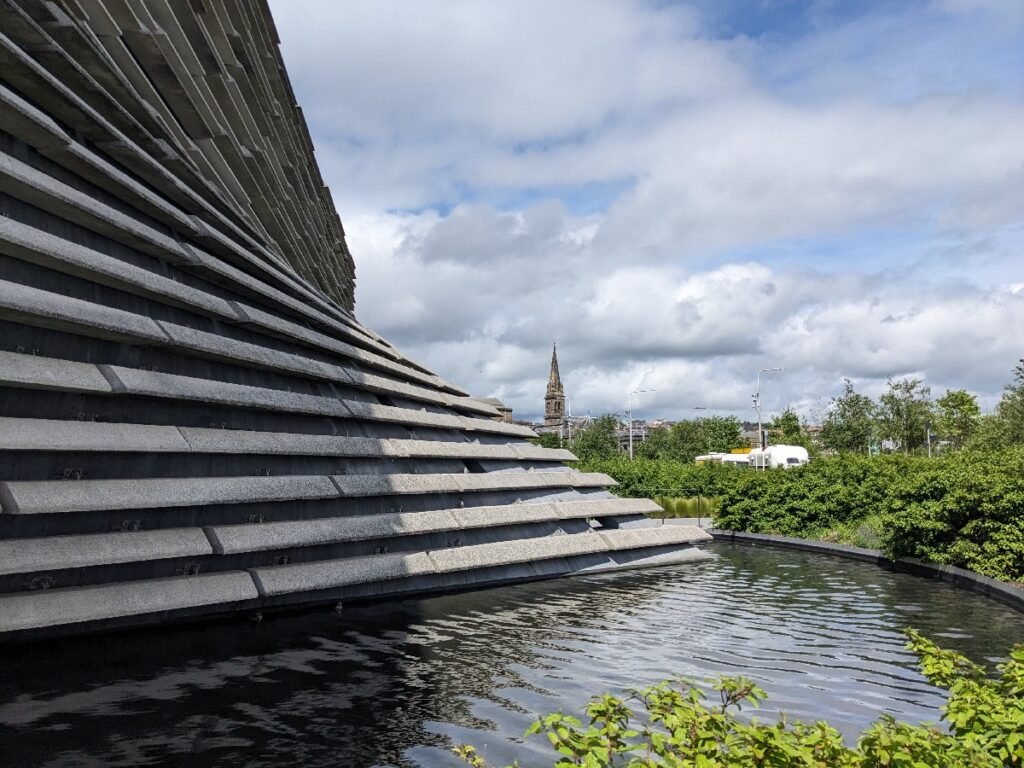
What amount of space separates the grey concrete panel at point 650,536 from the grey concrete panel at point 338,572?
518 cm

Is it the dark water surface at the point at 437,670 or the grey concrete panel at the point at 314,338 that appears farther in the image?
the grey concrete panel at the point at 314,338

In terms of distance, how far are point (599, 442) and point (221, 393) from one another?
73043mm

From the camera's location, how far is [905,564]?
16328 millimetres

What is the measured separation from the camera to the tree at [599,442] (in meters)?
76.8

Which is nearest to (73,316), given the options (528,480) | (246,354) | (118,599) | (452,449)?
(118,599)

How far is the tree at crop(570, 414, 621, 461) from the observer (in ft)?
252

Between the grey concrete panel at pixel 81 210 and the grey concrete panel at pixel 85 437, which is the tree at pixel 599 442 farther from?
the grey concrete panel at pixel 85 437

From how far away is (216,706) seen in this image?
682 centimetres

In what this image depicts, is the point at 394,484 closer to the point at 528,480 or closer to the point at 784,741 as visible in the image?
the point at 528,480

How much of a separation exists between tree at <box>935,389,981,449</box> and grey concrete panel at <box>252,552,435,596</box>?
69.9 metres

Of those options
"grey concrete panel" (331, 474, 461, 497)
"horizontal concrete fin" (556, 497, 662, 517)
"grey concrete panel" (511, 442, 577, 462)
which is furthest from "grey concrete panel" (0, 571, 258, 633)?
"grey concrete panel" (511, 442, 577, 462)

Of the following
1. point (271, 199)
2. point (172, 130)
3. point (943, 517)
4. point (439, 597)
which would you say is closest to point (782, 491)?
point (943, 517)

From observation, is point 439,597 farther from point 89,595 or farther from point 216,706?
point 216,706

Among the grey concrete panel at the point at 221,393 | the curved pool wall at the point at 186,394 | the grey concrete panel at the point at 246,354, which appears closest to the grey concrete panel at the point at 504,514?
the curved pool wall at the point at 186,394
